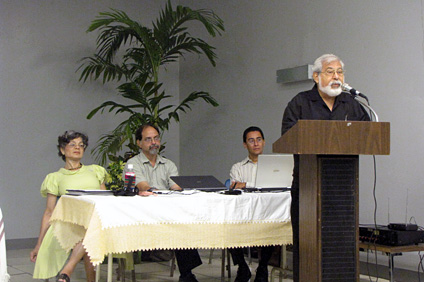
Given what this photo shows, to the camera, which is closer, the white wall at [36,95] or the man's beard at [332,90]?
the man's beard at [332,90]

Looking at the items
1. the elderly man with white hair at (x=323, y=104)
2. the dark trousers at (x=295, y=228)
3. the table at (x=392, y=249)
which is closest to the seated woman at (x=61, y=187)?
the dark trousers at (x=295, y=228)

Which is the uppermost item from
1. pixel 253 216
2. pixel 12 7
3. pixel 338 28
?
pixel 12 7

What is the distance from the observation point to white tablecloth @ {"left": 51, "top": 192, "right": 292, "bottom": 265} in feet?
10.3

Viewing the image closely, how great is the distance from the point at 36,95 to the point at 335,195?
15.9 feet

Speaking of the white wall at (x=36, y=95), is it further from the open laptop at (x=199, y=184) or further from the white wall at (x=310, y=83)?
the open laptop at (x=199, y=184)

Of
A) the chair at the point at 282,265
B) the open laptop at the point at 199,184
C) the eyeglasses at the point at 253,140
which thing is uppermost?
the eyeglasses at the point at 253,140

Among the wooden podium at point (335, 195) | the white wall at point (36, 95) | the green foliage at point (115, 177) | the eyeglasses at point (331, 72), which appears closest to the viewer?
the wooden podium at point (335, 195)

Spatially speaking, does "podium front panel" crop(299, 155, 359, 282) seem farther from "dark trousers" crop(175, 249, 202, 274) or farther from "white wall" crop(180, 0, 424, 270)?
"white wall" crop(180, 0, 424, 270)

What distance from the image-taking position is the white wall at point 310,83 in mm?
4508

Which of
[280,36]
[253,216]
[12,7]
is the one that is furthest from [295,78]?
[12,7]

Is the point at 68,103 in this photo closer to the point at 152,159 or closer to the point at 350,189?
the point at 152,159

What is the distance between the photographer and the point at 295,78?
559cm

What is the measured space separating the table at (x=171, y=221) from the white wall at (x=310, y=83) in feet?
4.62

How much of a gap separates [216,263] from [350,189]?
3.06 metres
